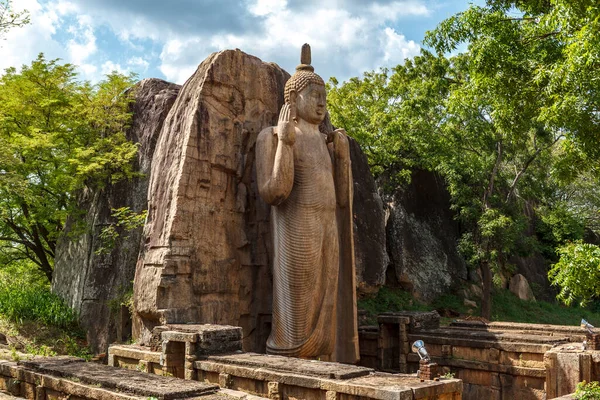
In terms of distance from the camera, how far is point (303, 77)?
9.65 meters

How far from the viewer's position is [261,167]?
931 centimetres

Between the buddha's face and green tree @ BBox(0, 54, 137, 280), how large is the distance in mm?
6131

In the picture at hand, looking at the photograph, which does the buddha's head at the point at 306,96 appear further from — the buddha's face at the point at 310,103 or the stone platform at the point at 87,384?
the stone platform at the point at 87,384

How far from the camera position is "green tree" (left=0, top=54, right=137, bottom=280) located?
14438 mm

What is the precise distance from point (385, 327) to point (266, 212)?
3.25 m

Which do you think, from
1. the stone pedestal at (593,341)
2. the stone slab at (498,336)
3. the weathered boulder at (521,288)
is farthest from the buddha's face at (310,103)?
the weathered boulder at (521,288)

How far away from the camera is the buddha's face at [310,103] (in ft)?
31.5

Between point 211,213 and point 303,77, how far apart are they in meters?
2.57

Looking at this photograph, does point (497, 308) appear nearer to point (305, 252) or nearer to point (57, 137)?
point (305, 252)

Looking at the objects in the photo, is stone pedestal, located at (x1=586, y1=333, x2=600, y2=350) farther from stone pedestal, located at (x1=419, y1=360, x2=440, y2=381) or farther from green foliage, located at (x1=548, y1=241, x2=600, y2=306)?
stone pedestal, located at (x1=419, y1=360, x2=440, y2=381)

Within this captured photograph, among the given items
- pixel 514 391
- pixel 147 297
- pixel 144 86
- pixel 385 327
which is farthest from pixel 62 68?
pixel 514 391

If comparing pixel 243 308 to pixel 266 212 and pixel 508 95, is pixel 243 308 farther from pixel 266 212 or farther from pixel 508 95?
pixel 508 95

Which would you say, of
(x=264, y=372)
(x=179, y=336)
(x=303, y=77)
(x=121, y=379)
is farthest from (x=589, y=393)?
(x=303, y=77)

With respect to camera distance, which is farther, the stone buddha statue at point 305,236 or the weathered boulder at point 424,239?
the weathered boulder at point 424,239
